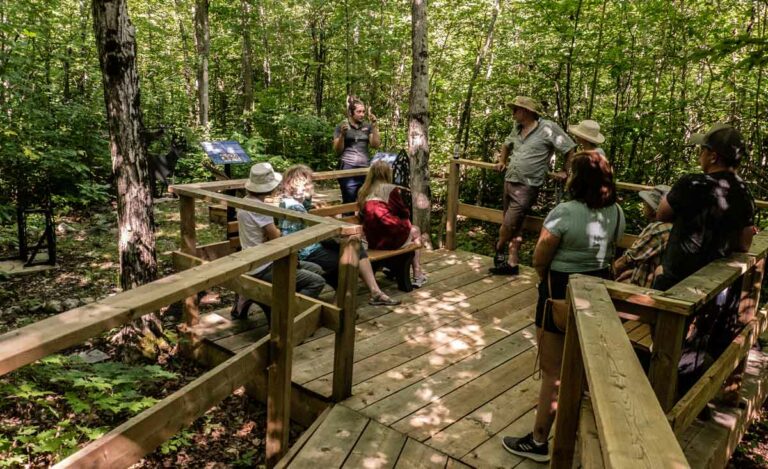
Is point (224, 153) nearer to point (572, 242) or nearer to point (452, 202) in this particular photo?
point (452, 202)

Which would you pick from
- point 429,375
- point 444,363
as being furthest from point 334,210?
point 429,375

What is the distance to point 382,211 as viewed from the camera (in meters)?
5.59

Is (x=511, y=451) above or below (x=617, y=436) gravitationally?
below

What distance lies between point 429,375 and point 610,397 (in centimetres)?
298

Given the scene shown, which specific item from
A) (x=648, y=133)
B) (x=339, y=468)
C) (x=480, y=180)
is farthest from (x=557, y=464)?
(x=480, y=180)

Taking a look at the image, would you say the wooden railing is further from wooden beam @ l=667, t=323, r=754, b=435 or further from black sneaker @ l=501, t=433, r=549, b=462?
wooden beam @ l=667, t=323, r=754, b=435

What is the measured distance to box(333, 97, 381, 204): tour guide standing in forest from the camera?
6.96 m

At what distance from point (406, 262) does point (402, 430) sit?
2.55 meters

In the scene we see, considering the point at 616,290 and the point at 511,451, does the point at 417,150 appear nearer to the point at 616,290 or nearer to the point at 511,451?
the point at 511,451

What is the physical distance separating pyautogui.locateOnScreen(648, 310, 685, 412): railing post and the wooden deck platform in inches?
46.3

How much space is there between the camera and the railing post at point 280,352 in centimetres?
308

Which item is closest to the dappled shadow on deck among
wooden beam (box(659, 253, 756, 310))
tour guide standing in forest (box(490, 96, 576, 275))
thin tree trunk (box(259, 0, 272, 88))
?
tour guide standing in forest (box(490, 96, 576, 275))

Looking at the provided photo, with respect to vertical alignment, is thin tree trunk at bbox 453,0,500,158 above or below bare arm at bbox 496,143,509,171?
above

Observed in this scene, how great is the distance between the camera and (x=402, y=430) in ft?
11.5
